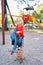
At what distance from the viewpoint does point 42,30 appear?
37.8ft

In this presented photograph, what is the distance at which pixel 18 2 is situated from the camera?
38.7 feet

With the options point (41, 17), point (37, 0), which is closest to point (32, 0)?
point (37, 0)

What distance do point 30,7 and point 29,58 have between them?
6830mm

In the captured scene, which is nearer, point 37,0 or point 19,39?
point 19,39

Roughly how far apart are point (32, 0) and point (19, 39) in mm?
7378

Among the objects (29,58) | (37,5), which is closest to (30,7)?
(37,5)

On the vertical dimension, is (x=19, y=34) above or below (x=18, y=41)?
above

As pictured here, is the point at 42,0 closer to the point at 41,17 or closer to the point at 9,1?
the point at 41,17

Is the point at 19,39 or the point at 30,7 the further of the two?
the point at 30,7

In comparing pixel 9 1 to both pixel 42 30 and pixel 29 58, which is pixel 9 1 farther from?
pixel 29 58

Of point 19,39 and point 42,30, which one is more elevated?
point 19,39

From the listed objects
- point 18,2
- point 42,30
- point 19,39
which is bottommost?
point 42,30

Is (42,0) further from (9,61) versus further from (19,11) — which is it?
(9,61)

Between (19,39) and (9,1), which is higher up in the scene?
(9,1)
